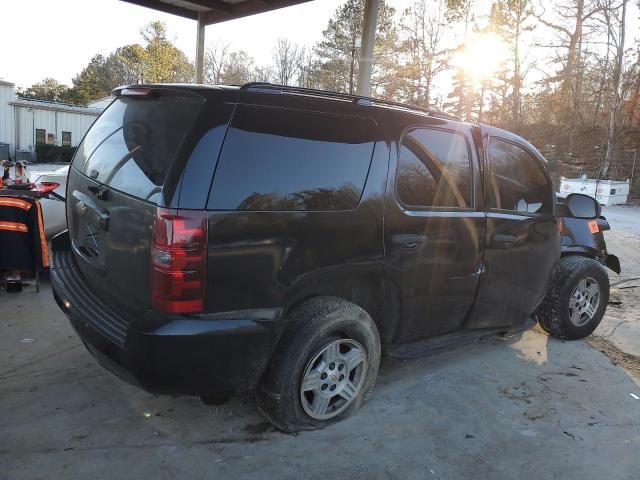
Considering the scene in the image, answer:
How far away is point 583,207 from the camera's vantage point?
16.1 ft

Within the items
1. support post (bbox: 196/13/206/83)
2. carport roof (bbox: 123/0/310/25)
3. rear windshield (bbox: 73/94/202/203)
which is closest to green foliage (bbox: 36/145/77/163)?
support post (bbox: 196/13/206/83)

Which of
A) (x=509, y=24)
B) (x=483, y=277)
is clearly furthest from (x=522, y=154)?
(x=509, y=24)

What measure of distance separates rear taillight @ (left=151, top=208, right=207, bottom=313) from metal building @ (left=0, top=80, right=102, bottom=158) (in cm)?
3173

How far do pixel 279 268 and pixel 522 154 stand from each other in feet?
8.55

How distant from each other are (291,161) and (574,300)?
337 centimetres

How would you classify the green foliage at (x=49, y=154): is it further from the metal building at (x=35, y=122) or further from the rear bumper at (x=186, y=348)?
the rear bumper at (x=186, y=348)

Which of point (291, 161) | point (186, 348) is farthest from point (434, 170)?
point (186, 348)

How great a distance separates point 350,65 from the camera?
38.1m

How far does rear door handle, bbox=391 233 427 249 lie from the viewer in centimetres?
312

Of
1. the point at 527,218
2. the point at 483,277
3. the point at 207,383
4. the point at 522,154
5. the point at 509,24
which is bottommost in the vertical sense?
the point at 207,383

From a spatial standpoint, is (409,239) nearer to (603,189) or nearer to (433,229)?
(433,229)

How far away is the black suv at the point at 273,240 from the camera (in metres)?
2.45

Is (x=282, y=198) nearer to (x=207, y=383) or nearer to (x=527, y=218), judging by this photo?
(x=207, y=383)

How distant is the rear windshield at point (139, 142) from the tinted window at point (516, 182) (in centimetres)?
231
